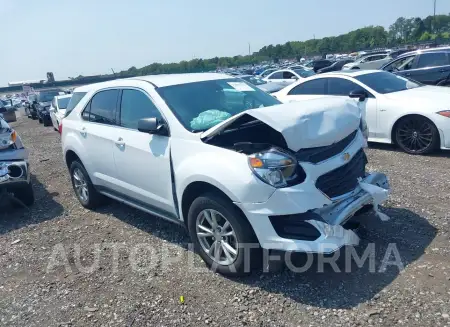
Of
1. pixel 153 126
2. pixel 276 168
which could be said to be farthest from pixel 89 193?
pixel 276 168

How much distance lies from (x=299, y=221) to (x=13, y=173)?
15.1 feet

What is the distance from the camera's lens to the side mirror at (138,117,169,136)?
3.94m

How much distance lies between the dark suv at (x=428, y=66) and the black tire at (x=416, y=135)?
5.13 meters

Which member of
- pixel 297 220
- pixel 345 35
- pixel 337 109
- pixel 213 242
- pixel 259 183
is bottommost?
pixel 213 242

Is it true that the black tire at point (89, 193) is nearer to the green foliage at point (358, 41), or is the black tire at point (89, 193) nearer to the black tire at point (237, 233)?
the black tire at point (237, 233)

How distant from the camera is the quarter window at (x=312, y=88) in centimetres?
842

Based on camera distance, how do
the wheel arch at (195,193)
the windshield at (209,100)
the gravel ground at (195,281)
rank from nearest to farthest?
the gravel ground at (195,281)
the wheel arch at (195,193)
the windshield at (209,100)

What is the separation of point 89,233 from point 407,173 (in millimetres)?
4669

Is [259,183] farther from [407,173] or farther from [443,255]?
[407,173]

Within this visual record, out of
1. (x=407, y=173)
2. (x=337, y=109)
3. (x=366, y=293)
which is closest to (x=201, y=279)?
(x=366, y=293)

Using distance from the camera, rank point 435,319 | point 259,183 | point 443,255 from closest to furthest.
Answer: point 435,319, point 259,183, point 443,255

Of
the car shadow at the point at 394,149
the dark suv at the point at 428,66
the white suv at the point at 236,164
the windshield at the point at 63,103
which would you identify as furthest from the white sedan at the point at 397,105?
the windshield at the point at 63,103

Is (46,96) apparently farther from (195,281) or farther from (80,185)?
(195,281)

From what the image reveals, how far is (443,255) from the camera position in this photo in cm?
364
